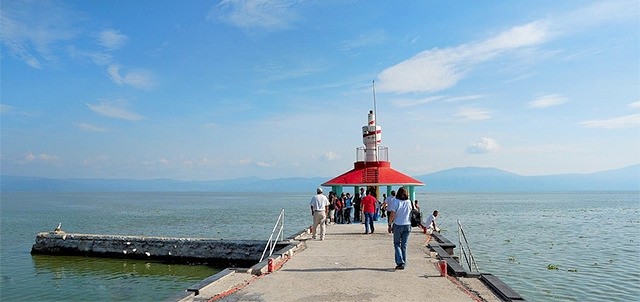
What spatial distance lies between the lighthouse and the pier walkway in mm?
8018

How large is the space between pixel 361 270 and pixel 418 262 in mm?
1803

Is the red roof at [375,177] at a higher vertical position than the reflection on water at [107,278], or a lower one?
higher

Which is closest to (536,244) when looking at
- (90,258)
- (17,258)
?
(90,258)

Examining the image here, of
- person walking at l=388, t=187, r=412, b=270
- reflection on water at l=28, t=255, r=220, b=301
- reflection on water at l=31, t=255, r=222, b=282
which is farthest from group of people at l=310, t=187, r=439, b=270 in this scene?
reflection on water at l=31, t=255, r=222, b=282

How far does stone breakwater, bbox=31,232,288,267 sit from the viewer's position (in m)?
20.9

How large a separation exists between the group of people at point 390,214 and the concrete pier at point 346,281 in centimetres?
63

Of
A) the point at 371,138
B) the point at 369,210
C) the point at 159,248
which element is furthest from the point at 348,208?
the point at 159,248

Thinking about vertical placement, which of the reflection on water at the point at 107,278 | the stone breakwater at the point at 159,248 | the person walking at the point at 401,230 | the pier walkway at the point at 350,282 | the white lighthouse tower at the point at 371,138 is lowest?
the reflection on water at the point at 107,278

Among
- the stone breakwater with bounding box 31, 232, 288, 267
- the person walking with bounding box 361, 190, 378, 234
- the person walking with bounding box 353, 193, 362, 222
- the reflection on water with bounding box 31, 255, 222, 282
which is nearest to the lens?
the person walking with bounding box 361, 190, 378, 234

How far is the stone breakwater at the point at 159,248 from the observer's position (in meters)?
20.9

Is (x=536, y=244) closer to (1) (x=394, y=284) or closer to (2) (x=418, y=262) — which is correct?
(2) (x=418, y=262)

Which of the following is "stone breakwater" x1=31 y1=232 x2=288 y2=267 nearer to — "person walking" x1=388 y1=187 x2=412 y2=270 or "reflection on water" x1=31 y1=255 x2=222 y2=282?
"reflection on water" x1=31 y1=255 x2=222 y2=282

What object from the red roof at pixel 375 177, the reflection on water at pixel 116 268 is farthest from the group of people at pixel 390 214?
the reflection on water at pixel 116 268

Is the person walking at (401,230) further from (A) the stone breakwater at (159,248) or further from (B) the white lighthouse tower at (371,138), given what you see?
(B) the white lighthouse tower at (371,138)
